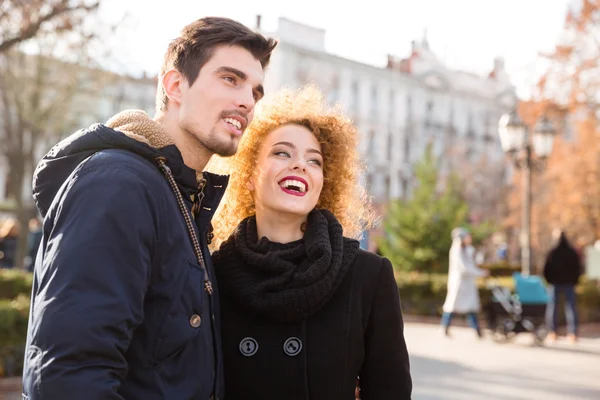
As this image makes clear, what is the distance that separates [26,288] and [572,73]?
15.4m

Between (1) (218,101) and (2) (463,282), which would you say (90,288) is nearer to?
(1) (218,101)

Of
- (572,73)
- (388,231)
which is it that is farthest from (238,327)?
(388,231)

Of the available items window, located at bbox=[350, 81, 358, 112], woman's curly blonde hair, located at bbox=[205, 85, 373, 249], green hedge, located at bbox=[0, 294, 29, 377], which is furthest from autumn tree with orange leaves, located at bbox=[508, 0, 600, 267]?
window, located at bbox=[350, 81, 358, 112]

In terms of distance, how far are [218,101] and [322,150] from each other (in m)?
1.09

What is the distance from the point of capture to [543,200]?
1911 inches

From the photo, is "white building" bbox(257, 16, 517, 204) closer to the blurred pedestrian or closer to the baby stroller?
the blurred pedestrian

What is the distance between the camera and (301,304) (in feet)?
8.93

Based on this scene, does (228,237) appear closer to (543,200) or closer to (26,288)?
(26,288)

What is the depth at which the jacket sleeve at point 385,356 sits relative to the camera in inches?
108

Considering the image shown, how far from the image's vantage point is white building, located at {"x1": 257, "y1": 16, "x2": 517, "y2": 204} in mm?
53500

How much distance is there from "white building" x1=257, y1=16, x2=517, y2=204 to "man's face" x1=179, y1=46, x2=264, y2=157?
48.1m

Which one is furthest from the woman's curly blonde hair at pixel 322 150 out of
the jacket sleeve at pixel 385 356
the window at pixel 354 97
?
the window at pixel 354 97

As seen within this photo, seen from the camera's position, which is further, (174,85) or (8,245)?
(8,245)

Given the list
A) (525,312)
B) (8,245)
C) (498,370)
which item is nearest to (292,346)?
(498,370)
